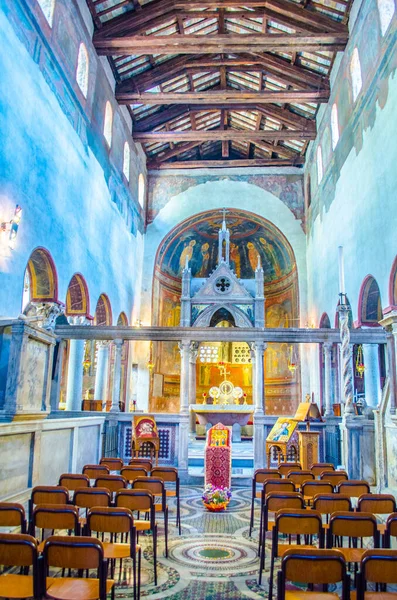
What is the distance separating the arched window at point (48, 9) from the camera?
13141 mm

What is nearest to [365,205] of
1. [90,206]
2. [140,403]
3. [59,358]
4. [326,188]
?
[326,188]

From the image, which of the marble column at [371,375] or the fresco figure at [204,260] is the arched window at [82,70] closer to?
the marble column at [371,375]

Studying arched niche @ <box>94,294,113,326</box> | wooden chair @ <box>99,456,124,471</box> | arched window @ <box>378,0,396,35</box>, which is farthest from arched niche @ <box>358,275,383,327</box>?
arched niche @ <box>94,294,113,326</box>

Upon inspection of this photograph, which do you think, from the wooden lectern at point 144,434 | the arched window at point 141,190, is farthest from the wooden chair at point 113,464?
the arched window at point 141,190

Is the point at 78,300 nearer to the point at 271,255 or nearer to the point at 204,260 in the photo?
the point at 204,260

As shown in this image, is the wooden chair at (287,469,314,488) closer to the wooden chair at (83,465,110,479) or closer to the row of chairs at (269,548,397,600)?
the wooden chair at (83,465,110,479)

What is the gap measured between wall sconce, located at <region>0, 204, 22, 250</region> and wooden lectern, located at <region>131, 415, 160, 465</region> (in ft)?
17.3

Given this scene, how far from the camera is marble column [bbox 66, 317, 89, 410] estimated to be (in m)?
16.5

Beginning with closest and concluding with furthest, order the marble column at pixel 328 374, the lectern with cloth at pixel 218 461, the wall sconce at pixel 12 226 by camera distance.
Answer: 1. the lectern with cloth at pixel 218 461
2. the wall sconce at pixel 12 226
3. the marble column at pixel 328 374

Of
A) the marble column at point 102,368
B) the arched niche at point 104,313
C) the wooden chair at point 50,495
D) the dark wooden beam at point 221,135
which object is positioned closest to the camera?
the wooden chair at point 50,495

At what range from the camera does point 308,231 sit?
25.0 metres

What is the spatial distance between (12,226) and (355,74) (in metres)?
11.9

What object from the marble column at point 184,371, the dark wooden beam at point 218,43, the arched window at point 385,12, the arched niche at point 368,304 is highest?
the dark wooden beam at point 218,43

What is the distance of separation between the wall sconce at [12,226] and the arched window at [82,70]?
268 inches
